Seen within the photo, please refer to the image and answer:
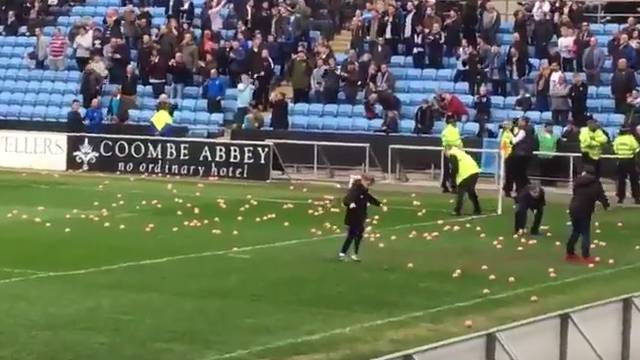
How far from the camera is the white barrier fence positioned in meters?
10.8

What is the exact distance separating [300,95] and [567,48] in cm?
727

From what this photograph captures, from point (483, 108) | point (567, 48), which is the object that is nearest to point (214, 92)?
point (483, 108)

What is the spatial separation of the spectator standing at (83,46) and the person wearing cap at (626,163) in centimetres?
1901

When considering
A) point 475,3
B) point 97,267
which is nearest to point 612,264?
point 97,267

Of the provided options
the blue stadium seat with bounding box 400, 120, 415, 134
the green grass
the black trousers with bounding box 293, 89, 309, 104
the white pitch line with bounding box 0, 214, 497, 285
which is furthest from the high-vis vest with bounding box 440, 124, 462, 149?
the black trousers with bounding box 293, 89, 309, 104

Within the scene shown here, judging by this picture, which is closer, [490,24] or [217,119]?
[490,24]

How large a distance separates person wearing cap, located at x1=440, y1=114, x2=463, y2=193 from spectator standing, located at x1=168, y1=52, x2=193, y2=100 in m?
11.1

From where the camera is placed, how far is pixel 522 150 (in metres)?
31.8

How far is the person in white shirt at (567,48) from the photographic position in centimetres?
3791

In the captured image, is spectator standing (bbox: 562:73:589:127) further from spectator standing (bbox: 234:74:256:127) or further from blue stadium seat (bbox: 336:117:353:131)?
spectator standing (bbox: 234:74:256:127)

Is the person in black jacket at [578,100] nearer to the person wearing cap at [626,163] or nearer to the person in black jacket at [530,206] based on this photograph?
the person wearing cap at [626,163]

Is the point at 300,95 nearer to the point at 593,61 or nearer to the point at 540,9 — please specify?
the point at 540,9

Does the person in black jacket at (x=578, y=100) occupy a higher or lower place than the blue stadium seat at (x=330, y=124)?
higher

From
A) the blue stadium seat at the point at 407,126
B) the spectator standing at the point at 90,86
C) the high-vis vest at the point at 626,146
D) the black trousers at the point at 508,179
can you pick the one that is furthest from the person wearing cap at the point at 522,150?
the spectator standing at the point at 90,86
